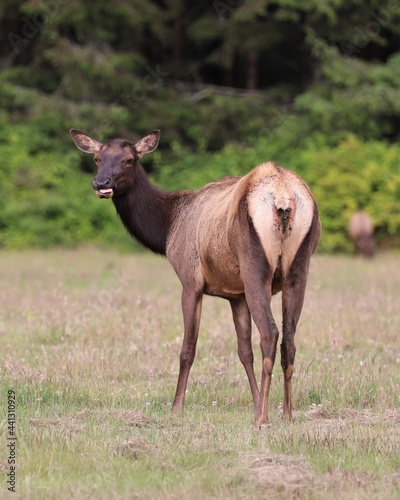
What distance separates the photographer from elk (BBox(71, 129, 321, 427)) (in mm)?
6855

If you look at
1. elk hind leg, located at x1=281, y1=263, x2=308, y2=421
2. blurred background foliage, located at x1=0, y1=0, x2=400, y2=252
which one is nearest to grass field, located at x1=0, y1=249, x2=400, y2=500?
elk hind leg, located at x1=281, y1=263, x2=308, y2=421

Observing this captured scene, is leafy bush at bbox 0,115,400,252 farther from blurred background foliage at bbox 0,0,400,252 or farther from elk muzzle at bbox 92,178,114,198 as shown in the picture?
elk muzzle at bbox 92,178,114,198

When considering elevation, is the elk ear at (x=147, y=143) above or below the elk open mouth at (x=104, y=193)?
above

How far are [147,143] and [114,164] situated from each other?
0.56 metres

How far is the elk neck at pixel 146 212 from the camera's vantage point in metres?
8.79

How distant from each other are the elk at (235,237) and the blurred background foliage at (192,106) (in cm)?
1645

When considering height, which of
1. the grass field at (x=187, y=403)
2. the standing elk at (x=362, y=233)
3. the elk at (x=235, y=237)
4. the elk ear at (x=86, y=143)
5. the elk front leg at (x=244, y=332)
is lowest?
the standing elk at (x=362, y=233)

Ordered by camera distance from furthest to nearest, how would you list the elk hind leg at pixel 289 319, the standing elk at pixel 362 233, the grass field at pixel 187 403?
the standing elk at pixel 362 233, the elk hind leg at pixel 289 319, the grass field at pixel 187 403

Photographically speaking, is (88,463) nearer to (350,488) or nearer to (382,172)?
(350,488)

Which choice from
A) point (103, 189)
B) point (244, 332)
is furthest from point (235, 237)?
point (103, 189)

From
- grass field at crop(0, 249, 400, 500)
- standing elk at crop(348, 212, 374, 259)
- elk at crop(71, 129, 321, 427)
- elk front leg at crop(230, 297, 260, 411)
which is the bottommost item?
standing elk at crop(348, 212, 374, 259)

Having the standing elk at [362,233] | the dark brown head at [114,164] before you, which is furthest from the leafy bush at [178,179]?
the dark brown head at [114,164]

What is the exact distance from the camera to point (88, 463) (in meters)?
5.61

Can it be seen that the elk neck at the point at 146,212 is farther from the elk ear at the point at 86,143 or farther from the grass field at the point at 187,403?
the grass field at the point at 187,403
